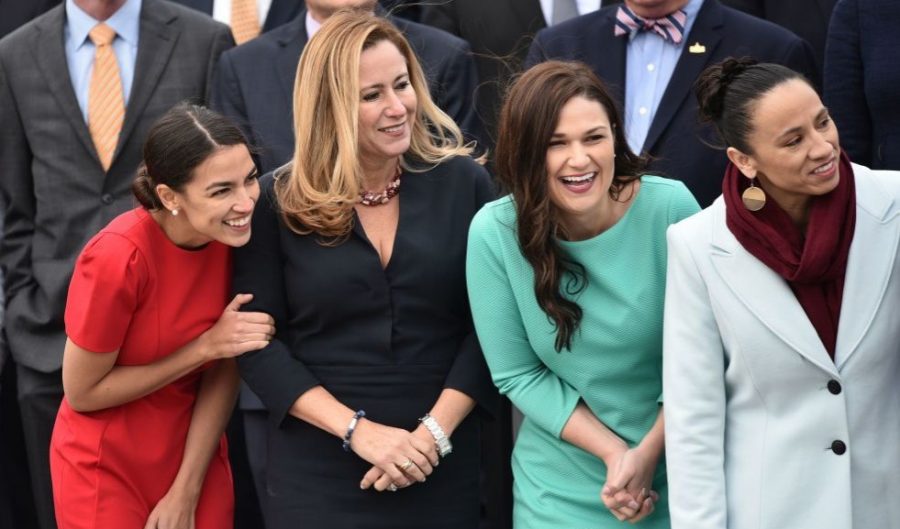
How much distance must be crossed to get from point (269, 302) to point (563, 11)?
2.11 metres

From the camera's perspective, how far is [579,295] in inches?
158

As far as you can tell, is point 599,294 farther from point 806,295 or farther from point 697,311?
point 806,295

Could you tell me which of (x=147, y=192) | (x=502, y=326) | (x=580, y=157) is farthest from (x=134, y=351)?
(x=580, y=157)

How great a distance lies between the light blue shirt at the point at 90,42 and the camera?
5609 millimetres

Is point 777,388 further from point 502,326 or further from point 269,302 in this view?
point 269,302

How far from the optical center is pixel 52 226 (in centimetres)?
548

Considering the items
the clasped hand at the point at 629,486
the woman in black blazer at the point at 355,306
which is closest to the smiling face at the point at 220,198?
the woman in black blazer at the point at 355,306

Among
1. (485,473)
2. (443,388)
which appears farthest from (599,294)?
(485,473)

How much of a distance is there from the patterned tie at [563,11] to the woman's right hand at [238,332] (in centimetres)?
210

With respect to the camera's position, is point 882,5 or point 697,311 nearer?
point 697,311

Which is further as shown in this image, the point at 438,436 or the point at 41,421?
the point at 41,421

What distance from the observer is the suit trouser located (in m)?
5.40

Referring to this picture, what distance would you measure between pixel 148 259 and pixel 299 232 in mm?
430

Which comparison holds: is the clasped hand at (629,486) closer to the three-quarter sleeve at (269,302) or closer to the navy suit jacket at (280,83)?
the three-quarter sleeve at (269,302)
